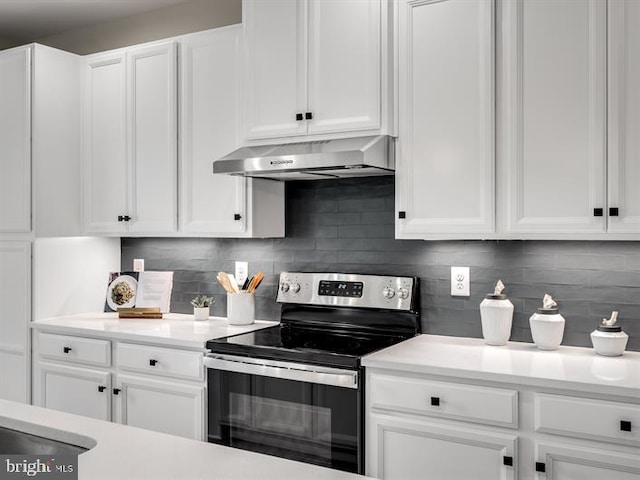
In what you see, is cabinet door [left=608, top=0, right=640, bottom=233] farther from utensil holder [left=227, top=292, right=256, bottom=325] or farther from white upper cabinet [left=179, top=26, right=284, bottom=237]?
utensil holder [left=227, top=292, right=256, bottom=325]

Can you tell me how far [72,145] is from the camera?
362cm

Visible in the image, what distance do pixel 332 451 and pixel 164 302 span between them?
5.30 feet

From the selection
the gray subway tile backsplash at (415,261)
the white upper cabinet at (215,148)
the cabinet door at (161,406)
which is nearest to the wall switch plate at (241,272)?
the gray subway tile backsplash at (415,261)

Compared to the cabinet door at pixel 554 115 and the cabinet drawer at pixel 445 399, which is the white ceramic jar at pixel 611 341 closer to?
the cabinet door at pixel 554 115

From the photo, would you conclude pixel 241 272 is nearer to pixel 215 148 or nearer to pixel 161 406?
pixel 215 148

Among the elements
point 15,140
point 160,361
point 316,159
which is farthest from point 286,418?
point 15,140

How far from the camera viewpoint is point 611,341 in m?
2.37

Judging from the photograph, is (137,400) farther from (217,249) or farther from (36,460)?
(36,460)

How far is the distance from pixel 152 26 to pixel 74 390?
7.17 ft

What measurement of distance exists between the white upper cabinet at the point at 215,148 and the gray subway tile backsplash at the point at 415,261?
0.21 metres

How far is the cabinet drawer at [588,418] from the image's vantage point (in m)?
1.93

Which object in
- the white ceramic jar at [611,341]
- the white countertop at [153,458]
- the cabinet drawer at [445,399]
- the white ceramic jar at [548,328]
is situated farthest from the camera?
the white ceramic jar at [548,328]

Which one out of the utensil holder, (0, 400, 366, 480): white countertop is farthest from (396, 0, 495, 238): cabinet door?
Result: (0, 400, 366, 480): white countertop

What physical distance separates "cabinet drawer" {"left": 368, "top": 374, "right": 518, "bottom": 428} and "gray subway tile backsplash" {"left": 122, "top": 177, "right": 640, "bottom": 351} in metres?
0.64
